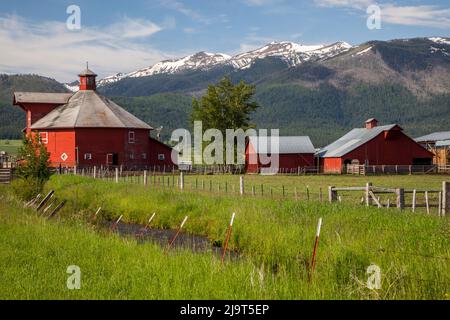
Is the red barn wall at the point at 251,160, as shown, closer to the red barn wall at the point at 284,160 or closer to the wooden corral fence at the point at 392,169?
the red barn wall at the point at 284,160

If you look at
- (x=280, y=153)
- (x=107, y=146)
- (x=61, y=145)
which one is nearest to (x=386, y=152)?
(x=280, y=153)

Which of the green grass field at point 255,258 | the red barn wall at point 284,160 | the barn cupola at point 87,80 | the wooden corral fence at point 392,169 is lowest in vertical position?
the green grass field at point 255,258

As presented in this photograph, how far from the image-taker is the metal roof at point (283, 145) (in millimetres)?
73312

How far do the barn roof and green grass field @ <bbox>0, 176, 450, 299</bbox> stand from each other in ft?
148

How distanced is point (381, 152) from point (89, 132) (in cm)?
3700

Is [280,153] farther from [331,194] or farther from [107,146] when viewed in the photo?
[331,194]

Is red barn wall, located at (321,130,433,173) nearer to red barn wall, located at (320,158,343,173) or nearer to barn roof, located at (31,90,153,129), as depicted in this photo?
red barn wall, located at (320,158,343,173)

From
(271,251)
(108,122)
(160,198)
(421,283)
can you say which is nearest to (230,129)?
(108,122)

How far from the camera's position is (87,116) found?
67000 millimetres

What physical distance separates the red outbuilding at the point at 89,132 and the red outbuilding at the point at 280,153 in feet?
35.7

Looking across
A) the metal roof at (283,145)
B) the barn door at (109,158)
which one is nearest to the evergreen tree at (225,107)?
the metal roof at (283,145)

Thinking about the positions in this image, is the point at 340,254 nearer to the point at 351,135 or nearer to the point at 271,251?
the point at 271,251

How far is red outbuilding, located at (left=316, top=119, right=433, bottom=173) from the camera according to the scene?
71.4 metres

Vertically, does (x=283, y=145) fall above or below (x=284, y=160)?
above
